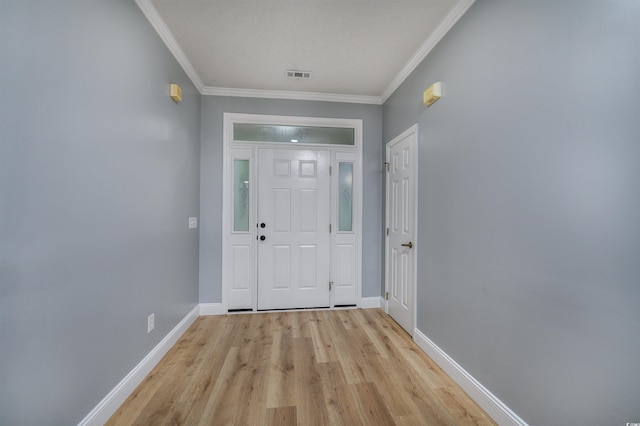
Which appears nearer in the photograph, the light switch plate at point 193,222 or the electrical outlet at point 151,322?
the electrical outlet at point 151,322

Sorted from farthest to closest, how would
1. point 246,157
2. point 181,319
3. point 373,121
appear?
point 373,121, point 246,157, point 181,319

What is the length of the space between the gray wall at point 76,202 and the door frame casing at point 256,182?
96 cm

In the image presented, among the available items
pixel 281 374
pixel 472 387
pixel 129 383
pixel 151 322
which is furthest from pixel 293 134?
pixel 472 387

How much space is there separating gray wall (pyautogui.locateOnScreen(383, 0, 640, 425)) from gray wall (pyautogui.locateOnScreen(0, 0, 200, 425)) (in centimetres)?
229

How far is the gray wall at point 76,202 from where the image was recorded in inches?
37.7

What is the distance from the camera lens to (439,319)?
201 cm

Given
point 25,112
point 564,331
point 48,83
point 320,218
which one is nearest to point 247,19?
point 48,83

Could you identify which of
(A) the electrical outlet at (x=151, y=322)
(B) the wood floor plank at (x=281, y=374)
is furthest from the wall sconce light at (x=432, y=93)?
(A) the electrical outlet at (x=151, y=322)

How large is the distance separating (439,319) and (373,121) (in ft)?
8.02

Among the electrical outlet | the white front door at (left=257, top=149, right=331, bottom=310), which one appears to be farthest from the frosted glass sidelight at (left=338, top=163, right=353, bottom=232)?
the electrical outlet

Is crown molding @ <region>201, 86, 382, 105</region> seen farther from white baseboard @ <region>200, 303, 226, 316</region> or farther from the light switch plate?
white baseboard @ <region>200, 303, 226, 316</region>

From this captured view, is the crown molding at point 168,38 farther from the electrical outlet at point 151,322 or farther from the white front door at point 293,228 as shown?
the electrical outlet at point 151,322

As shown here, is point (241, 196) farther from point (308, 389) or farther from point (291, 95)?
point (308, 389)

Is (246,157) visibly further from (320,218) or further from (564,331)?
(564,331)
